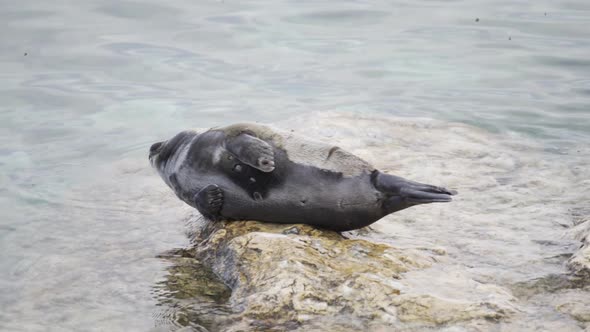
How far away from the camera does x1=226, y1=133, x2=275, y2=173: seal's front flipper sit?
555 cm

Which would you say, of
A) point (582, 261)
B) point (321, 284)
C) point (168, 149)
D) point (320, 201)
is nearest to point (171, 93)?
point (168, 149)

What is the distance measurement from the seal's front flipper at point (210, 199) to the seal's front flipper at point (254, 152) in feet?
1.04

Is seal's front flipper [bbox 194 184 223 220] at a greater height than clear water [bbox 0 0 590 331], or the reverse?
seal's front flipper [bbox 194 184 223 220]

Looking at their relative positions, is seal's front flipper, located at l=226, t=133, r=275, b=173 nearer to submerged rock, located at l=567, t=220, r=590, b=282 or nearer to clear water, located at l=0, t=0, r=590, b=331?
clear water, located at l=0, t=0, r=590, b=331

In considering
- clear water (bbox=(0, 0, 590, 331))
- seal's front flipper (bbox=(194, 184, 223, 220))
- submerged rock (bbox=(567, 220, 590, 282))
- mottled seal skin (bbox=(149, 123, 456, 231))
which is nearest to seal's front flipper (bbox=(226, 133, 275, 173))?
mottled seal skin (bbox=(149, 123, 456, 231))

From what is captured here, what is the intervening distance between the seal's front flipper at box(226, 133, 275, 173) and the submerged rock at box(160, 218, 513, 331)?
434 millimetres


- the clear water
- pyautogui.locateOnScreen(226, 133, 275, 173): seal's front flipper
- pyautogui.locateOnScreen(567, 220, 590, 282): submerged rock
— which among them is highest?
pyautogui.locateOnScreen(226, 133, 275, 173): seal's front flipper

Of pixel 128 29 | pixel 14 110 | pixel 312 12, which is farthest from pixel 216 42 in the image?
pixel 14 110

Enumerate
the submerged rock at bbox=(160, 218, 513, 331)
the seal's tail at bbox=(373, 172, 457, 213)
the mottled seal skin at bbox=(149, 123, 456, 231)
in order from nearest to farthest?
1. the submerged rock at bbox=(160, 218, 513, 331)
2. the seal's tail at bbox=(373, 172, 457, 213)
3. the mottled seal skin at bbox=(149, 123, 456, 231)

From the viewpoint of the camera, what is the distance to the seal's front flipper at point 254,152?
5551 mm

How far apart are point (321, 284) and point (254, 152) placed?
108 centimetres

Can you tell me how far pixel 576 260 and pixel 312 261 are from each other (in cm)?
153

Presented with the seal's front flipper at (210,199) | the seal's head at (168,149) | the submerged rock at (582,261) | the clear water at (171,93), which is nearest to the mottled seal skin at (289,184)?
the seal's front flipper at (210,199)

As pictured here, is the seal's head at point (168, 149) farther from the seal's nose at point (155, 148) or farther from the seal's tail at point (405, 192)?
the seal's tail at point (405, 192)
